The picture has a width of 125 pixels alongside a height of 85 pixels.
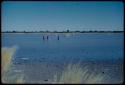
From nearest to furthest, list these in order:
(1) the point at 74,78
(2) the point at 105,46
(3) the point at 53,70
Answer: (1) the point at 74,78 → (3) the point at 53,70 → (2) the point at 105,46

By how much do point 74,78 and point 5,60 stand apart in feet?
2.72

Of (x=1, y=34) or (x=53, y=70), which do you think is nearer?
(x=1, y=34)

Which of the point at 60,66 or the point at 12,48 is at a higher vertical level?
the point at 12,48

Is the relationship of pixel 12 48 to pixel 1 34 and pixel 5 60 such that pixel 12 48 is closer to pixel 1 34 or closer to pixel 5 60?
pixel 5 60

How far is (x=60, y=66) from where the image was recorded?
8289mm

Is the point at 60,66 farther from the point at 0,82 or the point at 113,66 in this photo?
the point at 0,82

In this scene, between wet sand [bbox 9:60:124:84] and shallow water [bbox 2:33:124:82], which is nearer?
wet sand [bbox 9:60:124:84]

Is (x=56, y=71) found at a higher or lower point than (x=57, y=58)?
higher

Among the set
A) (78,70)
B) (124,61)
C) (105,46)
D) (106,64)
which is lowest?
(105,46)

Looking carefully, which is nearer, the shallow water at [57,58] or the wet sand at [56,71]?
the wet sand at [56,71]

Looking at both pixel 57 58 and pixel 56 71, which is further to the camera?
pixel 57 58

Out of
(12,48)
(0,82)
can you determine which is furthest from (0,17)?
(12,48)

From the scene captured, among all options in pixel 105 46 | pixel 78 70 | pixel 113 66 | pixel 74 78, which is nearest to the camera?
pixel 74 78

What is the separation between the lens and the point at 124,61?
3.09 meters
